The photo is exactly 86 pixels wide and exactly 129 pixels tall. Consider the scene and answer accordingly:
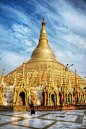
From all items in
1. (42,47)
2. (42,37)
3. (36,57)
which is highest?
(42,37)

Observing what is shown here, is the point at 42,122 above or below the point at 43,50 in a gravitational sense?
below

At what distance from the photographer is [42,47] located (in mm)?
53938

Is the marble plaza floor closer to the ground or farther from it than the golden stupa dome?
closer to the ground

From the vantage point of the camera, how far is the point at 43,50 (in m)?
52.4

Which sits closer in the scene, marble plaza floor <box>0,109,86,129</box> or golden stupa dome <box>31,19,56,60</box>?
marble plaza floor <box>0,109,86,129</box>

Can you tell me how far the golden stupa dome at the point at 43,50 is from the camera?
5100 centimetres

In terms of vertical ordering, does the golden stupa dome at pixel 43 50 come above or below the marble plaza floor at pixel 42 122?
above

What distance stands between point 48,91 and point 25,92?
3987 mm

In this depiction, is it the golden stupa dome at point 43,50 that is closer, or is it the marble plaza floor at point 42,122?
the marble plaza floor at point 42,122

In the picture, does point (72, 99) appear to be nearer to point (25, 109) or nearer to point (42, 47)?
point (25, 109)

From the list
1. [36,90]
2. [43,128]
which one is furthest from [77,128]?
[36,90]

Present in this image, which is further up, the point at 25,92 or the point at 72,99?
the point at 25,92

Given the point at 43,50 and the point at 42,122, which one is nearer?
the point at 42,122

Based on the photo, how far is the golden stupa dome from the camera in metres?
51.0
